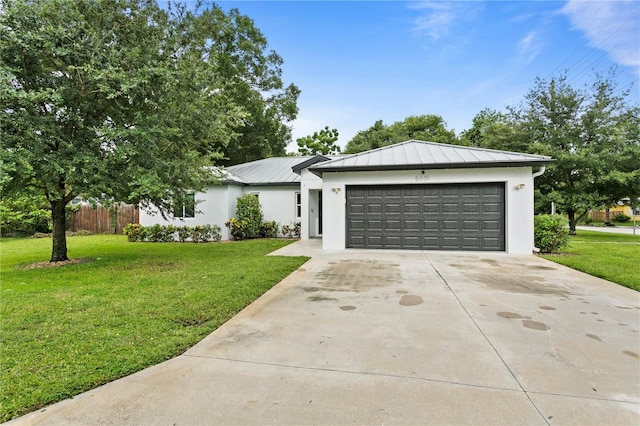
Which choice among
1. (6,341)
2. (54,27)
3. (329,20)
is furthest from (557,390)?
(329,20)

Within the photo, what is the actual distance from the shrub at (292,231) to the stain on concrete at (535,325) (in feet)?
41.1

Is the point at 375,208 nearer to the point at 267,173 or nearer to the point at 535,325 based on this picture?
the point at 535,325

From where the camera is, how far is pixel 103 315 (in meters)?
4.54

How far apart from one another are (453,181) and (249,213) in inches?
366

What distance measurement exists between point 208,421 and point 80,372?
1.52 m

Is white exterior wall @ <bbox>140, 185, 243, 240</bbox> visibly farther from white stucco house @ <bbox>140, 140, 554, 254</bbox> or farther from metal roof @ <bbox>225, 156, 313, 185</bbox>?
white stucco house @ <bbox>140, 140, 554, 254</bbox>

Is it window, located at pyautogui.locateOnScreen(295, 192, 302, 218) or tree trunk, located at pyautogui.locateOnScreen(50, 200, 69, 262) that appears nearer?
tree trunk, located at pyautogui.locateOnScreen(50, 200, 69, 262)

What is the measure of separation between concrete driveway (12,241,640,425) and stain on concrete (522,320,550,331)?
1 centimetres

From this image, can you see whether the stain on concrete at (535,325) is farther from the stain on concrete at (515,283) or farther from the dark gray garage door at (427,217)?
the dark gray garage door at (427,217)

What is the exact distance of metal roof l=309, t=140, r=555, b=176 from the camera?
9906 mm

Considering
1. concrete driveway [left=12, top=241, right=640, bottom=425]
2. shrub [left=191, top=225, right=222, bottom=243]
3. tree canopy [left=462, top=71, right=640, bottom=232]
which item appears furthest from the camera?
tree canopy [left=462, top=71, right=640, bottom=232]

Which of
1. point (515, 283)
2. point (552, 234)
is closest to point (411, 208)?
point (552, 234)

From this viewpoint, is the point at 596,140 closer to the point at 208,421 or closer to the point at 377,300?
the point at 377,300

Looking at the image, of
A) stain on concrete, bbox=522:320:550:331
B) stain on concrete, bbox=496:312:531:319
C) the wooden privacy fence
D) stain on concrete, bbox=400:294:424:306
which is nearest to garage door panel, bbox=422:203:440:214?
stain on concrete, bbox=400:294:424:306
